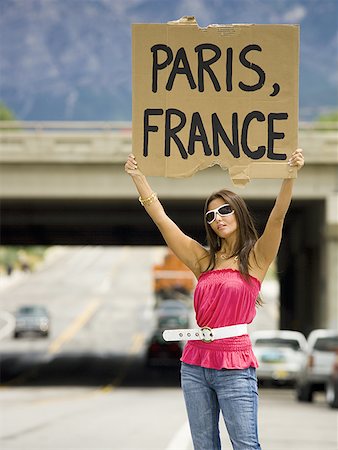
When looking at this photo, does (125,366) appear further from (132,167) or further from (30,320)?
(132,167)

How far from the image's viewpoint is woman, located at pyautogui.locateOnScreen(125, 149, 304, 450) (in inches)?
255

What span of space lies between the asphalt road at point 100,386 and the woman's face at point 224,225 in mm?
8849

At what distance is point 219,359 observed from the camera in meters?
6.51

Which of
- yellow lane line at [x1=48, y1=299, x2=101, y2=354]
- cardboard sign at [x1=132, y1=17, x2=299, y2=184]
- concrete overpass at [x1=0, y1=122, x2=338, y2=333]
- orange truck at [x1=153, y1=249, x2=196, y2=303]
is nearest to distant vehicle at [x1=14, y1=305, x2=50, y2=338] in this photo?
yellow lane line at [x1=48, y1=299, x2=101, y2=354]

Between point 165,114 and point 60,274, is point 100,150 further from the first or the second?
point 60,274

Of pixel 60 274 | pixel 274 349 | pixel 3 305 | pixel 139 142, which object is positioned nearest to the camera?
pixel 139 142

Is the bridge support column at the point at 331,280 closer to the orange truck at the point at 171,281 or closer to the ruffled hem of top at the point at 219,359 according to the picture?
the ruffled hem of top at the point at 219,359

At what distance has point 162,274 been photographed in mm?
97000

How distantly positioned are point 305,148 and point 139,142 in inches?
1326

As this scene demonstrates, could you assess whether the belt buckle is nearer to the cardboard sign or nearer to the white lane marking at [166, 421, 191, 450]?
the cardboard sign

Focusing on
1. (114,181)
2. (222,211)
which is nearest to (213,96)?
(222,211)

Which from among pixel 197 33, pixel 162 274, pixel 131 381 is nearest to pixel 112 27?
pixel 162 274

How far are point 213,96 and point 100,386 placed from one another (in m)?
34.9

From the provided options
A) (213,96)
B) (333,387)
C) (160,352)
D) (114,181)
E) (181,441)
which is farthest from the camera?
(160,352)
